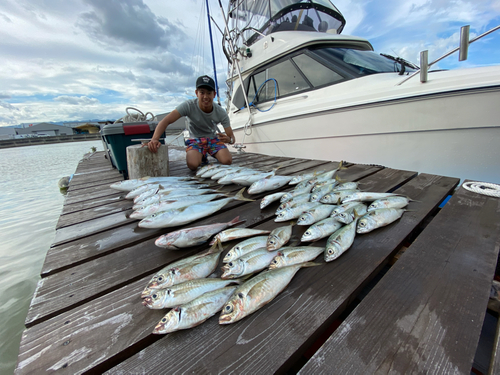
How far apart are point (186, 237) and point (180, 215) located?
36cm

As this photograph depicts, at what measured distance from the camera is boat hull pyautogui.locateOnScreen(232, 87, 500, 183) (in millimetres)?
2480

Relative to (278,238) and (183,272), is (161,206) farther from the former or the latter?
(278,238)

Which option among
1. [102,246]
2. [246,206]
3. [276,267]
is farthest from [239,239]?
[102,246]

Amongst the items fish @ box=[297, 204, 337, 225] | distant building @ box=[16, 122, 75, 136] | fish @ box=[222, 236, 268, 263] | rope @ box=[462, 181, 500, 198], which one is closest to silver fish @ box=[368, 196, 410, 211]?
fish @ box=[297, 204, 337, 225]

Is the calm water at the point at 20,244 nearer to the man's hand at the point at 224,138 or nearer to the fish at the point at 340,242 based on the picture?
the fish at the point at 340,242

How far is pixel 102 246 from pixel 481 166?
4.14 m

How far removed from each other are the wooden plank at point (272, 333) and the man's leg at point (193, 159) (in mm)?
2990

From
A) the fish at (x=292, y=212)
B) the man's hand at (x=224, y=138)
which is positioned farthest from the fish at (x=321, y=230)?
the man's hand at (x=224, y=138)

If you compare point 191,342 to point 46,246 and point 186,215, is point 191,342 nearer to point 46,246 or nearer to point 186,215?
point 186,215

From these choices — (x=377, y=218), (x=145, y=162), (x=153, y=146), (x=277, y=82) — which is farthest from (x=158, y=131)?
(x=277, y=82)

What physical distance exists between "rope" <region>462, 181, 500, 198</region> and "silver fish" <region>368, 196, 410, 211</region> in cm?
87

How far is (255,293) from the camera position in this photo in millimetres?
970

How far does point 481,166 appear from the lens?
263 cm

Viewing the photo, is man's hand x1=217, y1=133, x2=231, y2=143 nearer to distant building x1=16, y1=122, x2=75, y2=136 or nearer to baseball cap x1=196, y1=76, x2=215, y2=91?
baseball cap x1=196, y1=76, x2=215, y2=91
